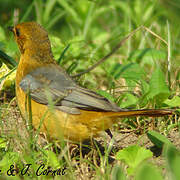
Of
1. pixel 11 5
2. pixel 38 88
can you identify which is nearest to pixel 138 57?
pixel 38 88

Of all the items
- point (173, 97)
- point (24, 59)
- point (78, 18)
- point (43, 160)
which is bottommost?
point (43, 160)

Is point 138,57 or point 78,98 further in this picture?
point 138,57

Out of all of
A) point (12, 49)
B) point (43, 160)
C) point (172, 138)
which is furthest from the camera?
point (12, 49)

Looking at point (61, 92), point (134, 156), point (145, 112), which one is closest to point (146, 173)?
point (134, 156)

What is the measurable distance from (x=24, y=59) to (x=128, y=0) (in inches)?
147

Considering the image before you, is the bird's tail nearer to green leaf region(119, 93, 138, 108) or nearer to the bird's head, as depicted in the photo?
green leaf region(119, 93, 138, 108)

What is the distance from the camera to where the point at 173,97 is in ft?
15.4

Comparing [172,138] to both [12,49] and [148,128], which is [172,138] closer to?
[148,128]

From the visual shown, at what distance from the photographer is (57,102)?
401 centimetres

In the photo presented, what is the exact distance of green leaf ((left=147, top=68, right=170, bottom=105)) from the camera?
15.0 ft

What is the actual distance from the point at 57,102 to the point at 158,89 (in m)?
1.18

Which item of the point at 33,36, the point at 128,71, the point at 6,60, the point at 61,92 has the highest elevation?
the point at 33,36

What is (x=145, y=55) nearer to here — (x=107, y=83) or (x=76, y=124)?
(x=107, y=83)

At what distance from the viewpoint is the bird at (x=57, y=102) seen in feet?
12.7
